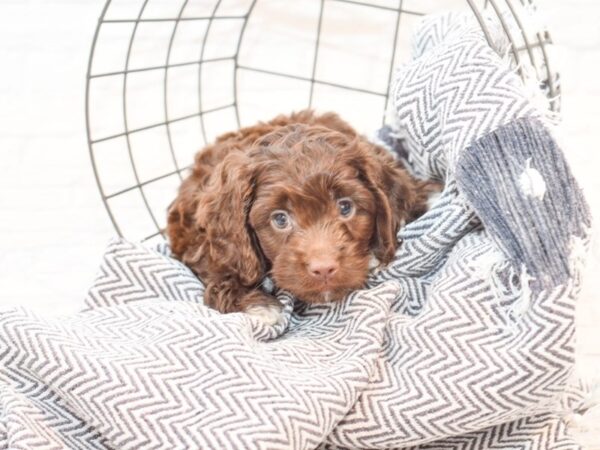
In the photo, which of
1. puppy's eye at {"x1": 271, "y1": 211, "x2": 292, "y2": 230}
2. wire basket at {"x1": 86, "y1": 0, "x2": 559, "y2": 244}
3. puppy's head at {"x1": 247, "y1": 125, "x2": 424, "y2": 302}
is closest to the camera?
puppy's head at {"x1": 247, "y1": 125, "x2": 424, "y2": 302}

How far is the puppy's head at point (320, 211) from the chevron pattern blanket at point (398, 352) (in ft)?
0.43

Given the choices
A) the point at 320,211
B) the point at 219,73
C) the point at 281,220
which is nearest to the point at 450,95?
the point at 320,211

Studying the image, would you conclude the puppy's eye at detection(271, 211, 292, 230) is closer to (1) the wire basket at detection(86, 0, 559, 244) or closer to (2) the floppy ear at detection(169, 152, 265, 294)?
(2) the floppy ear at detection(169, 152, 265, 294)

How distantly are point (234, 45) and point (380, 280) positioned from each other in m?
1.56

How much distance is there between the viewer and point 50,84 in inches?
136

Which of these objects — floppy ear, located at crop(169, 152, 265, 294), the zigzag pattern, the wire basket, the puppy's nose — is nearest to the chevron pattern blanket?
the zigzag pattern

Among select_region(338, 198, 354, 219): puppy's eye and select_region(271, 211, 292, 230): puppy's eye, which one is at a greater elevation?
select_region(338, 198, 354, 219): puppy's eye

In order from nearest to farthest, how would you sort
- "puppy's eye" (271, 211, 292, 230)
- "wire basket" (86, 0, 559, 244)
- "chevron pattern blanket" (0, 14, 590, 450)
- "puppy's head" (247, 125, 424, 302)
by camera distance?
"chevron pattern blanket" (0, 14, 590, 450) < "puppy's head" (247, 125, 424, 302) < "puppy's eye" (271, 211, 292, 230) < "wire basket" (86, 0, 559, 244)

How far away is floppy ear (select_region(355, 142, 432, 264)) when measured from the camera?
2.35 meters

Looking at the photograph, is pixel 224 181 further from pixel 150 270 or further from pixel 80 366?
pixel 80 366

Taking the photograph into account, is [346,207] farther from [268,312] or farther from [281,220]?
[268,312]

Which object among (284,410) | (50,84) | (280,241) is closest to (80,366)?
(284,410)

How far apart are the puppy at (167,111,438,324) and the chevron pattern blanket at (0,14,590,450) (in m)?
0.13

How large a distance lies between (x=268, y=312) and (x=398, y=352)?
456 millimetres
